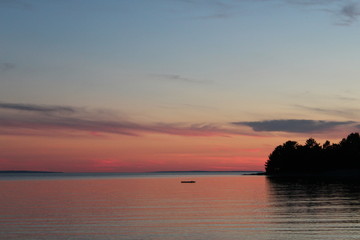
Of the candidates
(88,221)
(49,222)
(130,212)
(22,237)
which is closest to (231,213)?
(130,212)

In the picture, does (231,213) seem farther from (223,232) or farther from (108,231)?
(108,231)

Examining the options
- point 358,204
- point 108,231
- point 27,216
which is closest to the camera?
point 108,231

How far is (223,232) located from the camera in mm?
45000

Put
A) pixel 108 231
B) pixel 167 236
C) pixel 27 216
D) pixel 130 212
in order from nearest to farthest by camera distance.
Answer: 1. pixel 167 236
2. pixel 108 231
3. pixel 27 216
4. pixel 130 212

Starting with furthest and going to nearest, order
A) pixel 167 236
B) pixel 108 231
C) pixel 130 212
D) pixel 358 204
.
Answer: pixel 358 204, pixel 130 212, pixel 108 231, pixel 167 236

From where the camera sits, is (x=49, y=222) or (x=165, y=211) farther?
(x=165, y=211)

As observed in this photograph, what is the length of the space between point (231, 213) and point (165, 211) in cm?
913

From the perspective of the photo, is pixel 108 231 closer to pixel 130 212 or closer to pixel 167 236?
pixel 167 236

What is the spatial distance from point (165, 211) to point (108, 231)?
18854mm

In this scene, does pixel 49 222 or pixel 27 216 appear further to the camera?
pixel 27 216

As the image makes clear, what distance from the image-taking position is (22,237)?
42812 millimetres

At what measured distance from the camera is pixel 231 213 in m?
61.8

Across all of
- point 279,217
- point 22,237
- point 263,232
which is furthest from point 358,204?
point 22,237

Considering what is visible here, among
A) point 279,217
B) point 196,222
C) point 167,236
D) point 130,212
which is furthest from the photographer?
point 130,212
